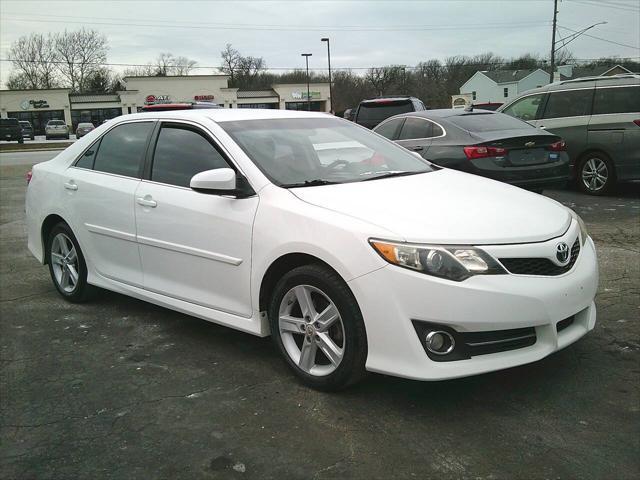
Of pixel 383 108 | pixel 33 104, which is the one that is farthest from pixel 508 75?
pixel 383 108

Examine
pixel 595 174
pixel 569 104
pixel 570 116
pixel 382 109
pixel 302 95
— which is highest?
pixel 302 95

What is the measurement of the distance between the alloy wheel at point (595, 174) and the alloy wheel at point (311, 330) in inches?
299

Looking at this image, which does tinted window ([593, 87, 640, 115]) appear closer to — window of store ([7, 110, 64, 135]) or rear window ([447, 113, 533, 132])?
rear window ([447, 113, 533, 132])

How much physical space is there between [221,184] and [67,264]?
7.61 ft

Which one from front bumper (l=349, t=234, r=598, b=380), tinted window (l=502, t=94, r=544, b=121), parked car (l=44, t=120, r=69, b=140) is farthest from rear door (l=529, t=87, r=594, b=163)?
parked car (l=44, t=120, r=69, b=140)

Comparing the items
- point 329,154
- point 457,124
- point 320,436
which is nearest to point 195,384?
point 320,436

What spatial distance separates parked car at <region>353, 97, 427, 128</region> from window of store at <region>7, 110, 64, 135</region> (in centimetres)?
6236

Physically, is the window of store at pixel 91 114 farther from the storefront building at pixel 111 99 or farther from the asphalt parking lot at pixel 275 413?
the asphalt parking lot at pixel 275 413

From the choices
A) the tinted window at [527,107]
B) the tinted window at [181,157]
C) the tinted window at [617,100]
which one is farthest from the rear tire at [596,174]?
the tinted window at [181,157]

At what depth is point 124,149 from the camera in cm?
464

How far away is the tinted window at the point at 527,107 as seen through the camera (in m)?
10.5

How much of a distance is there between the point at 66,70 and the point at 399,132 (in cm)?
8271

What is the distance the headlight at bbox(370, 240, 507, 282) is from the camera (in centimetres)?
282

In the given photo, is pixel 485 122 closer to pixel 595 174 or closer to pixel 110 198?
pixel 595 174
